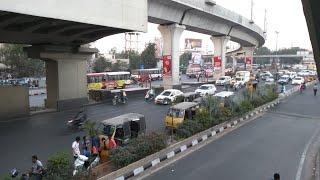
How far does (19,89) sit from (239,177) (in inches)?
794

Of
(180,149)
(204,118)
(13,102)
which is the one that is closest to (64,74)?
(13,102)

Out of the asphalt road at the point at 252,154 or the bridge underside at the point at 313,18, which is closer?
the bridge underside at the point at 313,18

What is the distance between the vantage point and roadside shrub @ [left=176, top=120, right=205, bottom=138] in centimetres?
2012

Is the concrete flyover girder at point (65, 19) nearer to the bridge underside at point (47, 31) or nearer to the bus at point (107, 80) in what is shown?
the bridge underside at point (47, 31)

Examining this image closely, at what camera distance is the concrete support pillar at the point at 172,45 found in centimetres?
4486

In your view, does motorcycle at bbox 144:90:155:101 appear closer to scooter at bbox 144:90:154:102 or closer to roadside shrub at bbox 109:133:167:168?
scooter at bbox 144:90:154:102

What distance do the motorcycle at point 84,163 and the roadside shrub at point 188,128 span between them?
6.10 m

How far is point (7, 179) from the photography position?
11.6 metres

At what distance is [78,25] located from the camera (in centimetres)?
2603

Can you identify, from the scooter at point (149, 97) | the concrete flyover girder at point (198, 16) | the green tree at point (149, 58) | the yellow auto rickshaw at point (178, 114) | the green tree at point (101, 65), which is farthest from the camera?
the green tree at point (149, 58)

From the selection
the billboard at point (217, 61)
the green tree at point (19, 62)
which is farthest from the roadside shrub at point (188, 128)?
the green tree at point (19, 62)

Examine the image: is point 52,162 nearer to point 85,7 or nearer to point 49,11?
point 49,11

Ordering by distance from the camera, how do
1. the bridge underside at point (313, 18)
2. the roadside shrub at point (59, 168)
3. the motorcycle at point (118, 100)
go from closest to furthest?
1. the bridge underside at point (313, 18)
2. the roadside shrub at point (59, 168)
3. the motorcycle at point (118, 100)

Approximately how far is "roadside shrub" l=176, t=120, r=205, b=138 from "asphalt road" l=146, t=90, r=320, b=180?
3.58 feet
